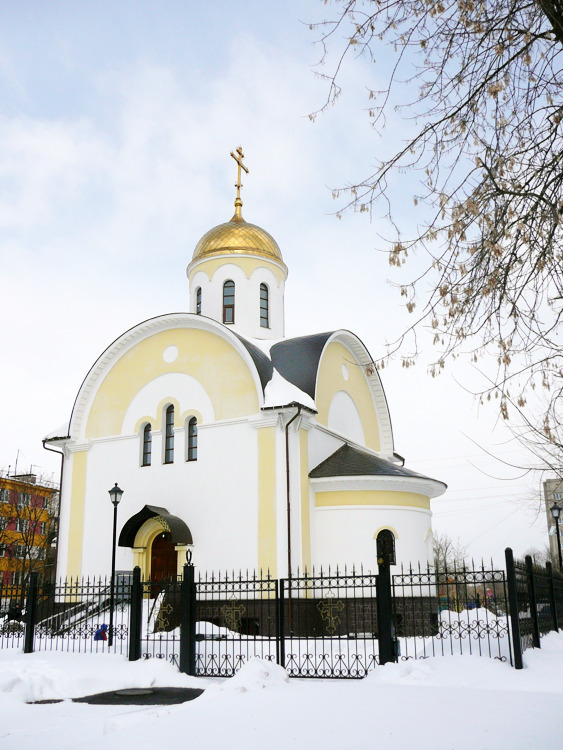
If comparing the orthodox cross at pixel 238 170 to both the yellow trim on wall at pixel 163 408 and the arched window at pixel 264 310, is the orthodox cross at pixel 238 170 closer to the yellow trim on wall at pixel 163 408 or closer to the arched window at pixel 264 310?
the arched window at pixel 264 310

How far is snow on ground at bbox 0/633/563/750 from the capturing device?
6.57 m

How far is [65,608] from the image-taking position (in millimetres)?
19547

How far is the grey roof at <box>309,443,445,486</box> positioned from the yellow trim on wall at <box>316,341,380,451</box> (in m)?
1.24

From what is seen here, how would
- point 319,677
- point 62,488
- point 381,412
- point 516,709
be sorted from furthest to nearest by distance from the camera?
point 381,412 → point 62,488 → point 319,677 → point 516,709

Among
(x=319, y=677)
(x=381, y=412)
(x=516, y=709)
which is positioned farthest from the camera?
(x=381, y=412)

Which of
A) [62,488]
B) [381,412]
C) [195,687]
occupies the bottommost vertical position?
[195,687]

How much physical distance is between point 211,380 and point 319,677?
10.4 m

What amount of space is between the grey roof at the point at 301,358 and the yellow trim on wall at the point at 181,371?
1408 millimetres

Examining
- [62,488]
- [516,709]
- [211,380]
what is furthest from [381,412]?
[516,709]

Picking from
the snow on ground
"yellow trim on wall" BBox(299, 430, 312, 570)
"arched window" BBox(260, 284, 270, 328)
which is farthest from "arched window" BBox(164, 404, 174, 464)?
the snow on ground

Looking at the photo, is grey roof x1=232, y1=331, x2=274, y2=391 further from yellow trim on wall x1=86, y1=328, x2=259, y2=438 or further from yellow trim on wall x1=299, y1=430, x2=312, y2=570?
yellow trim on wall x1=299, y1=430, x2=312, y2=570

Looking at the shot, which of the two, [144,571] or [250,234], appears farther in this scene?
[250,234]

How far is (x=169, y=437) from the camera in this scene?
20.4 metres

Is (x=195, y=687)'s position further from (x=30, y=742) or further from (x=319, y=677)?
(x=30, y=742)
